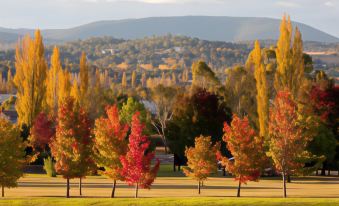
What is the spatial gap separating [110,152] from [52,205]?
9.87 metres

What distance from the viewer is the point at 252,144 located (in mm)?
53938

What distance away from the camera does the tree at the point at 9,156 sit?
52031 millimetres

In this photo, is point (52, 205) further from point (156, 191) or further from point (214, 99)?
point (214, 99)

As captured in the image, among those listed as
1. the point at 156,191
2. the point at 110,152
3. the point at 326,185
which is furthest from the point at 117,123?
the point at 326,185

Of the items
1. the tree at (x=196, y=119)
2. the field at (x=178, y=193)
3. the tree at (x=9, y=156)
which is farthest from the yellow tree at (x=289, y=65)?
the tree at (x=9, y=156)

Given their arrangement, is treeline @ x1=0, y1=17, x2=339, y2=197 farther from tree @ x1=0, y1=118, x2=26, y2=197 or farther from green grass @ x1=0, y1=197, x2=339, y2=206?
green grass @ x1=0, y1=197, x2=339, y2=206

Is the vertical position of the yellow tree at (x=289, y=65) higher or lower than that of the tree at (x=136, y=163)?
higher

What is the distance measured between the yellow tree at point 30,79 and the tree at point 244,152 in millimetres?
45177

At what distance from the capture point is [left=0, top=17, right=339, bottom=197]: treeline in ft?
176

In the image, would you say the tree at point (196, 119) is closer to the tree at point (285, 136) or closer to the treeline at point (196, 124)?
the treeline at point (196, 124)

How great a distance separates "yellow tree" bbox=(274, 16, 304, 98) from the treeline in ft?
0.42

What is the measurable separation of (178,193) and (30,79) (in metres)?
45.4

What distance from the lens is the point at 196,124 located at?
8569cm

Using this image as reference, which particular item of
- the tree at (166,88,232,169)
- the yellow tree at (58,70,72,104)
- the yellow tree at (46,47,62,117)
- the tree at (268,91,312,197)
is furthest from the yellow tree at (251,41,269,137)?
the tree at (268,91,312,197)
